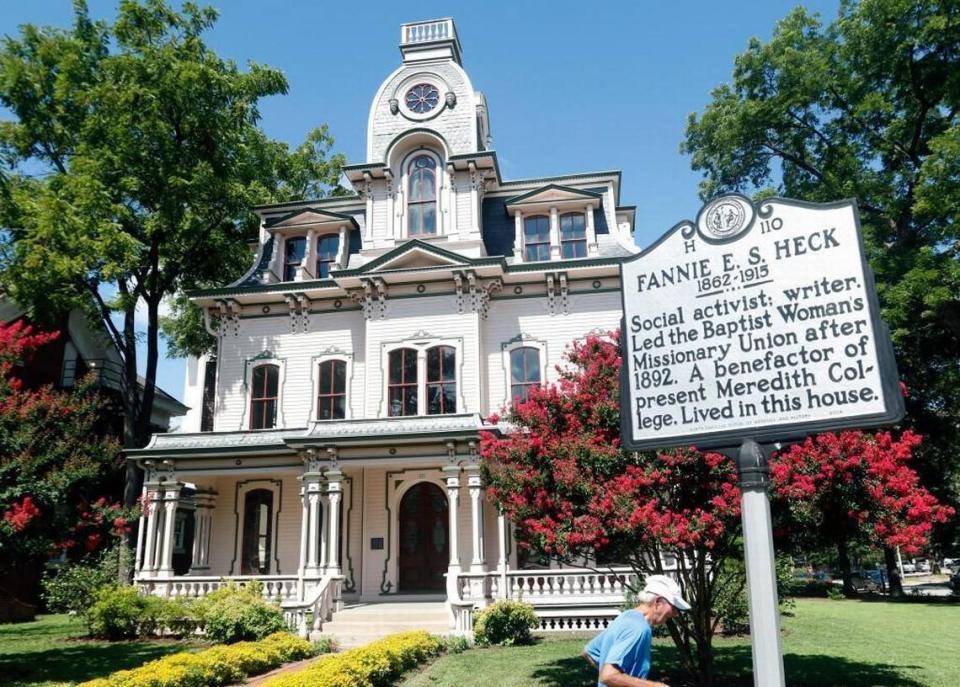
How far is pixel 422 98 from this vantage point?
2627 cm

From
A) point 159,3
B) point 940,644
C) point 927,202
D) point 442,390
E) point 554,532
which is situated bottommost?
point 940,644

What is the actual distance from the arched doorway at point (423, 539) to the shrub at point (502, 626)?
5566mm

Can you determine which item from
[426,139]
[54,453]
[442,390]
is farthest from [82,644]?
[426,139]

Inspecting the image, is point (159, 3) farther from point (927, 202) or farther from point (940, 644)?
point (940, 644)

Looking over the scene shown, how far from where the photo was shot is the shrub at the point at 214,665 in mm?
9702

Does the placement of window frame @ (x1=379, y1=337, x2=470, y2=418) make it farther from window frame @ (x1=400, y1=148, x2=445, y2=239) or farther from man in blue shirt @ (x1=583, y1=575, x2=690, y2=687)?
man in blue shirt @ (x1=583, y1=575, x2=690, y2=687)

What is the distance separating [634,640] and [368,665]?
7565mm

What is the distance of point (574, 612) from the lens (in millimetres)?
18000

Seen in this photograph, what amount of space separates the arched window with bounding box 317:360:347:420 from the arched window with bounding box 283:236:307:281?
383cm

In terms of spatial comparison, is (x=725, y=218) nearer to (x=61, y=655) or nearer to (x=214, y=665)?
(x=214, y=665)

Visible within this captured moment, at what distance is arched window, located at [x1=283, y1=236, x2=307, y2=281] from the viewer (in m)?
25.5

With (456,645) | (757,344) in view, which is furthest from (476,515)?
(757,344)

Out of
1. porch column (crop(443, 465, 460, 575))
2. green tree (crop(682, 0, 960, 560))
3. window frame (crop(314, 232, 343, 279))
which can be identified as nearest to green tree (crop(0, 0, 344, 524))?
window frame (crop(314, 232, 343, 279))

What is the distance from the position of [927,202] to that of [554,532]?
57.1ft
